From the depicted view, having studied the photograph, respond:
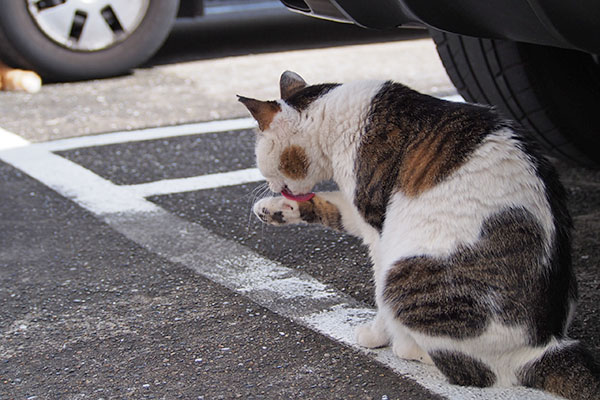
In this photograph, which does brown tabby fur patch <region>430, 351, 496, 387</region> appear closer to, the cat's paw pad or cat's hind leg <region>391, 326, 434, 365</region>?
cat's hind leg <region>391, 326, 434, 365</region>

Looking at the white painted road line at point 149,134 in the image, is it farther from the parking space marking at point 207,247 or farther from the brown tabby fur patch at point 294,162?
the brown tabby fur patch at point 294,162

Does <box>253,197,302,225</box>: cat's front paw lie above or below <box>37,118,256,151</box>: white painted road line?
above

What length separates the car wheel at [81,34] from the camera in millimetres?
5676

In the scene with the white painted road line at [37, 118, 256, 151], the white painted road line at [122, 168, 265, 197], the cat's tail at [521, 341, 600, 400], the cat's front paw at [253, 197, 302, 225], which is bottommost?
the white painted road line at [37, 118, 256, 151]

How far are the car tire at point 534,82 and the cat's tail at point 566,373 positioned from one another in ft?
4.76

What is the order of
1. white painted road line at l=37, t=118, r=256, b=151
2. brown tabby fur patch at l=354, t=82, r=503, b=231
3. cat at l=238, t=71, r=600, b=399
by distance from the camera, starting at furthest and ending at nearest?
white painted road line at l=37, t=118, r=256, b=151, brown tabby fur patch at l=354, t=82, r=503, b=231, cat at l=238, t=71, r=600, b=399

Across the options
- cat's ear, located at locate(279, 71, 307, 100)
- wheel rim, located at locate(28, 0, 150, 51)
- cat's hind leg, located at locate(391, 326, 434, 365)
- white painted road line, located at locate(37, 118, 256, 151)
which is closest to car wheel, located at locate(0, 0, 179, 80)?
wheel rim, located at locate(28, 0, 150, 51)

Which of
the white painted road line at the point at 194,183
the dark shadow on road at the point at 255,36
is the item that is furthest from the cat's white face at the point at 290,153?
the dark shadow on road at the point at 255,36

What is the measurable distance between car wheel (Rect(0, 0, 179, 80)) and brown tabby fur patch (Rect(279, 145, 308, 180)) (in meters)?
3.58

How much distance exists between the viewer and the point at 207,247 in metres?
3.32

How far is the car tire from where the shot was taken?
3.38 meters

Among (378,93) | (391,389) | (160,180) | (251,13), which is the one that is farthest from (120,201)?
(251,13)

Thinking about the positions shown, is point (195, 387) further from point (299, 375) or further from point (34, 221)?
point (34, 221)

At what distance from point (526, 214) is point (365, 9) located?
0.86 m
